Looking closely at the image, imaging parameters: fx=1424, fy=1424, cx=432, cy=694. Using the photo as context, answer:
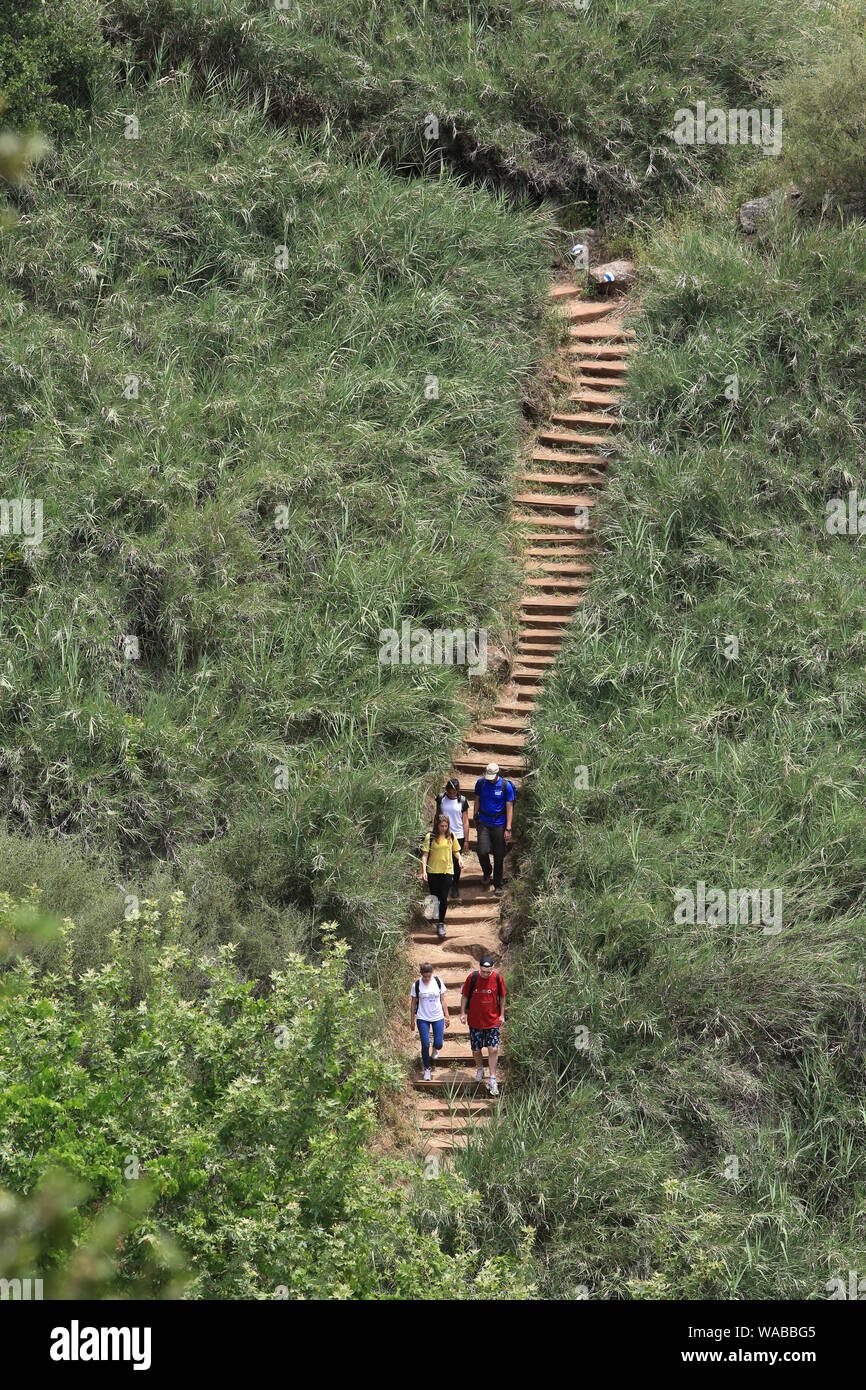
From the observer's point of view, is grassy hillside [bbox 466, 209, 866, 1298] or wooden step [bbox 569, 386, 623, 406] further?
wooden step [bbox 569, 386, 623, 406]

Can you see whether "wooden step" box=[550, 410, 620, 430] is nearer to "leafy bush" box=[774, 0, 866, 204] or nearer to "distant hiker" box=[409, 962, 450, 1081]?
"leafy bush" box=[774, 0, 866, 204]

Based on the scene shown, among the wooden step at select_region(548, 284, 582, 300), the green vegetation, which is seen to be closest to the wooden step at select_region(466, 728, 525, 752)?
the green vegetation

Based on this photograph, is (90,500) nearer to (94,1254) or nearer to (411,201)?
(411,201)

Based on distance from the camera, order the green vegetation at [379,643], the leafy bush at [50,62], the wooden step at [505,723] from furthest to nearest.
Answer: the leafy bush at [50,62], the wooden step at [505,723], the green vegetation at [379,643]

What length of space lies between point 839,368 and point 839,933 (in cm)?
760

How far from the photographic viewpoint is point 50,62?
17062mm

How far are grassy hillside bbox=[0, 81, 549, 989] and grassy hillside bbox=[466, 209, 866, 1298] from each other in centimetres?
159

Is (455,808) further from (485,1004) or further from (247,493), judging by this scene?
(247,493)

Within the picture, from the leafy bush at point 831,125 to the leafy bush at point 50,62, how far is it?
8846 mm

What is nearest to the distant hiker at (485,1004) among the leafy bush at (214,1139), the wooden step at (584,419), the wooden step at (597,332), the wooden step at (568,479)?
the leafy bush at (214,1139)

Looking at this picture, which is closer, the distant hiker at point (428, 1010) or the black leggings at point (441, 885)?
the distant hiker at point (428, 1010)

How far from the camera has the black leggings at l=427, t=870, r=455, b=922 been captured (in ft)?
42.0

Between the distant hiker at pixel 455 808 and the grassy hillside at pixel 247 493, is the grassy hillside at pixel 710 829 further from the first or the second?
the grassy hillside at pixel 247 493

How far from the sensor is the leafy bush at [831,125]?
58.1ft
